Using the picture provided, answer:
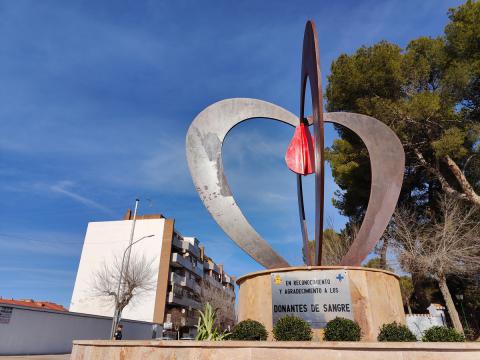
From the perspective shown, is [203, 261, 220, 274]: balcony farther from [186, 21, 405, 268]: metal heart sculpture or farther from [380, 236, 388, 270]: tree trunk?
[186, 21, 405, 268]: metal heart sculpture

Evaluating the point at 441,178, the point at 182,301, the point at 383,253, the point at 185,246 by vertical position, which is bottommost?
the point at 383,253

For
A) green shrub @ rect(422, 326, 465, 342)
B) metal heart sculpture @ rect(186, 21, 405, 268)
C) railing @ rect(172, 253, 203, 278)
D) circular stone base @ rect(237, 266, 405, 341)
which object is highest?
Result: railing @ rect(172, 253, 203, 278)

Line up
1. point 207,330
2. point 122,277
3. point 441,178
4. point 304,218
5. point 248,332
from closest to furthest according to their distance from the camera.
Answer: point 248,332
point 207,330
point 304,218
point 441,178
point 122,277

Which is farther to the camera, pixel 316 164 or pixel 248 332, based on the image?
pixel 316 164

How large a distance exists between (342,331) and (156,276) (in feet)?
124

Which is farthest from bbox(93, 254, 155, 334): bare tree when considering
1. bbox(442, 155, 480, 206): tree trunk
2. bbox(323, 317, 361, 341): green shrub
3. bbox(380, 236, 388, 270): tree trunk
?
bbox(323, 317, 361, 341): green shrub

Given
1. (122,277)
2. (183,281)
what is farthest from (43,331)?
(183,281)

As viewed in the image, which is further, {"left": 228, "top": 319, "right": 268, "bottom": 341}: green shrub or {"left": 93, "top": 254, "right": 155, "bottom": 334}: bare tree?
{"left": 93, "top": 254, "right": 155, "bottom": 334}: bare tree

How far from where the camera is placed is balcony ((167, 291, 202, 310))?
139ft

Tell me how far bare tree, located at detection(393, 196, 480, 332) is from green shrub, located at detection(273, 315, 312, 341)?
1507 cm

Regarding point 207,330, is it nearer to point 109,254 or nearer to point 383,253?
point 383,253

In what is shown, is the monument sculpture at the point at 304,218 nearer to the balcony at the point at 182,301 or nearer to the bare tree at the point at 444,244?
the bare tree at the point at 444,244

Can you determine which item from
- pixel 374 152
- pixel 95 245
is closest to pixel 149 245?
pixel 95 245

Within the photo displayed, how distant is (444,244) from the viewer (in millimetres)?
18688
